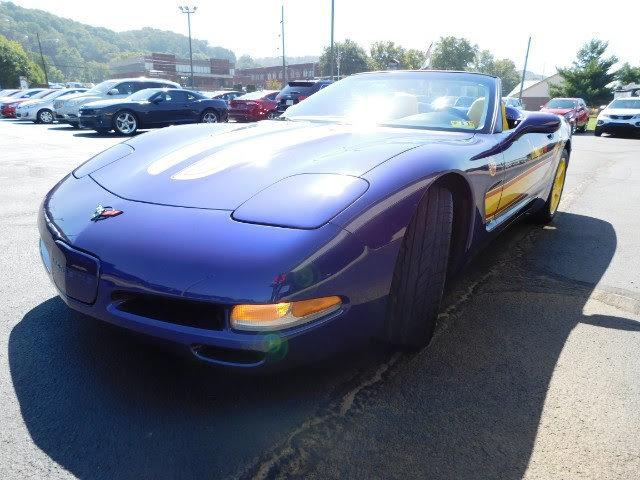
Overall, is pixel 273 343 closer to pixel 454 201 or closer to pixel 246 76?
pixel 454 201

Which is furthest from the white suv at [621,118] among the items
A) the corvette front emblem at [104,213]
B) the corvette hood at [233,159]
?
the corvette front emblem at [104,213]

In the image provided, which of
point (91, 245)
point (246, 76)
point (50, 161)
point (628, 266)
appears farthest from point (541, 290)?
point (246, 76)

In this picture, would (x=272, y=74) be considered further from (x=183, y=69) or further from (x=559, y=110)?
(x=559, y=110)

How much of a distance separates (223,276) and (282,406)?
0.57m

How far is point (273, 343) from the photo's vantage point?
144 cm

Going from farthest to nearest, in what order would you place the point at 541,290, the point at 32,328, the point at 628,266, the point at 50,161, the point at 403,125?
the point at 50,161 → the point at 628,266 → the point at 541,290 → the point at 403,125 → the point at 32,328

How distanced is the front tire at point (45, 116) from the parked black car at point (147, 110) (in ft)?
21.3

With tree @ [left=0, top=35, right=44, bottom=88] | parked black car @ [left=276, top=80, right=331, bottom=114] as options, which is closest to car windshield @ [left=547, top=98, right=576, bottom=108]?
parked black car @ [left=276, top=80, right=331, bottom=114]

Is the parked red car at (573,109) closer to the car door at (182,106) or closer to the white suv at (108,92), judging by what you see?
the car door at (182,106)

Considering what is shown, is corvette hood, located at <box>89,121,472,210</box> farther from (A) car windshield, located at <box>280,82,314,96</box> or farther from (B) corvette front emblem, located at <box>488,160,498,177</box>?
(A) car windshield, located at <box>280,82,314,96</box>

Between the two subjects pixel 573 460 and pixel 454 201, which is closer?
pixel 573 460

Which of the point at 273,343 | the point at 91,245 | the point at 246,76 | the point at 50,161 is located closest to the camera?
the point at 273,343

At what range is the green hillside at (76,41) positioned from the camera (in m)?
118

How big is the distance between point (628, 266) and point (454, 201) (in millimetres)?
1870
